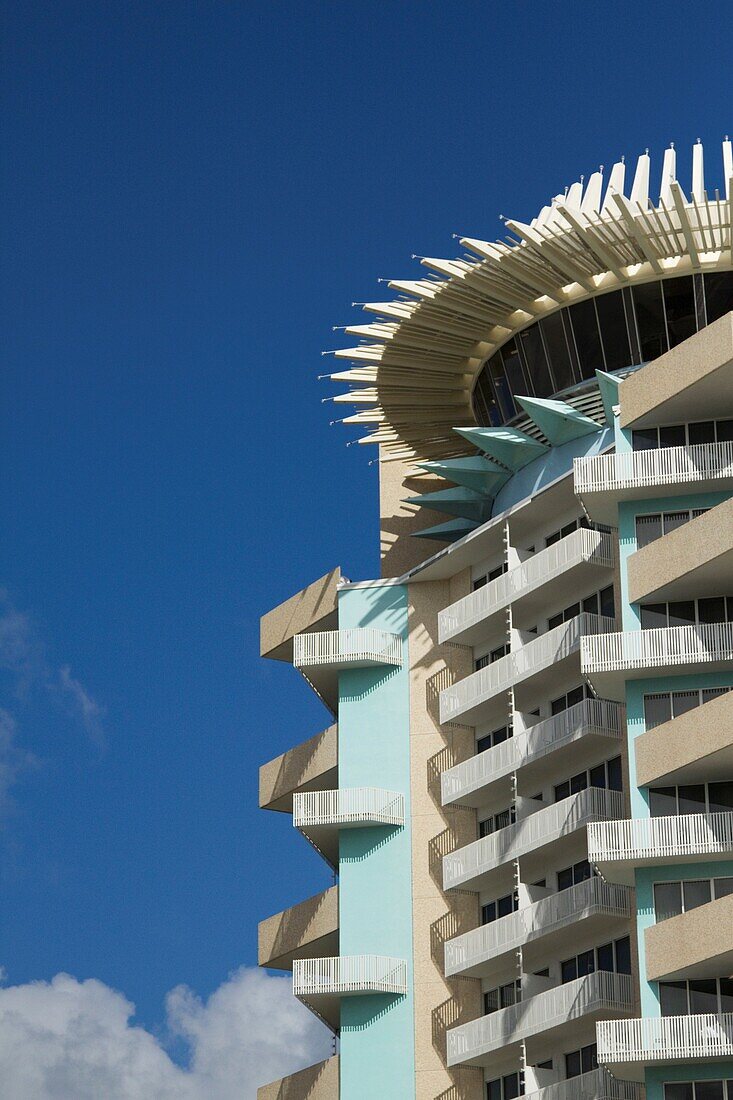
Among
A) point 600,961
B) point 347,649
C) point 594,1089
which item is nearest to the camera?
point 594,1089

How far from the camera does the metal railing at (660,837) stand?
57.4m

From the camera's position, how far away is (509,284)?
72.2 metres

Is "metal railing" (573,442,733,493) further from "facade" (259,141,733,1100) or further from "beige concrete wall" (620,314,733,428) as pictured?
"beige concrete wall" (620,314,733,428)

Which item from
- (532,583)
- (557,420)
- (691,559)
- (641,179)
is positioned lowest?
(691,559)

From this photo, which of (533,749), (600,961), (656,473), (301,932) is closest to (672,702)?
(656,473)

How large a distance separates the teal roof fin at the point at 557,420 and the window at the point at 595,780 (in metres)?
12.8

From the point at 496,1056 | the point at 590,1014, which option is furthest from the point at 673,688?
the point at 496,1056

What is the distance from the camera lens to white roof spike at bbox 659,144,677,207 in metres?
70.2

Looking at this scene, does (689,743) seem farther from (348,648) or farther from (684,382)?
(348,648)

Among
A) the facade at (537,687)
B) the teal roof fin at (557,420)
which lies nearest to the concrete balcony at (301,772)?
the facade at (537,687)

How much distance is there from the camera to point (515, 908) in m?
69.4

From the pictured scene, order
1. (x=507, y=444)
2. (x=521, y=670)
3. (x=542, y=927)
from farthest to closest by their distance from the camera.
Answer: (x=507, y=444), (x=521, y=670), (x=542, y=927)

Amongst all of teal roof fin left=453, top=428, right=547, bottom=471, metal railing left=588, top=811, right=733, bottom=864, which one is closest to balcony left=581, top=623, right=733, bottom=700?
metal railing left=588, top=811, right=733, bottom=864

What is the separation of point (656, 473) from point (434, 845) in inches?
698
